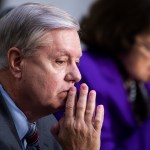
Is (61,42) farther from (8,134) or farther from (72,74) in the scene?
(8,134)

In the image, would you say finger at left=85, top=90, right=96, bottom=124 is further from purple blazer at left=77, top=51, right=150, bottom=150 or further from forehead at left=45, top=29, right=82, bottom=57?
purple blazer at left=77, top=51, right=150, bottom=150

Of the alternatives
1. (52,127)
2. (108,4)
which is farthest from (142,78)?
(52,127)

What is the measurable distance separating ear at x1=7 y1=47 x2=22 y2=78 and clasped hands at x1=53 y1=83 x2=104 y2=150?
201mm

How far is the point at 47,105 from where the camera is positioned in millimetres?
2066

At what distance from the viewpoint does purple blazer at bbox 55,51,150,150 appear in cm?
313

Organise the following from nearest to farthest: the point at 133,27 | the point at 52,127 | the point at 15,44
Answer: the point at 15,44 → the point at 52,127 → the point at 133,27

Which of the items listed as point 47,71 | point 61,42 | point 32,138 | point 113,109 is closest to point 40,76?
point 47,71

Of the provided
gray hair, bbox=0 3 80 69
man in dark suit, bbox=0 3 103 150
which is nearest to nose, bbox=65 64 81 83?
man in dark suit, bbox=0 3 103 150

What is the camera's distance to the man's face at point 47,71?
2.05 m

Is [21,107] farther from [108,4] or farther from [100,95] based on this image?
[108,4]

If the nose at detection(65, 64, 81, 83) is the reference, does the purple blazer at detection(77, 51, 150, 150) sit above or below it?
below

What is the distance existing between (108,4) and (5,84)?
160 centimetres

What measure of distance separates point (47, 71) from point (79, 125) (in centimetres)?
23

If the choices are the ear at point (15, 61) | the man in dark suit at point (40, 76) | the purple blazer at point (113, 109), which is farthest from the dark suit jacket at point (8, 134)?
the purple blazer at point (113, 109)
